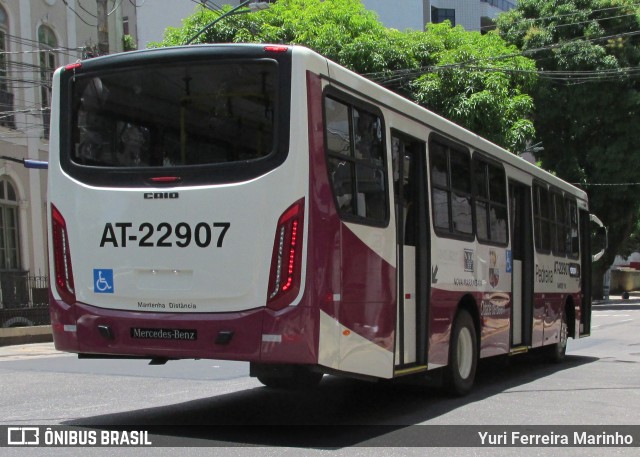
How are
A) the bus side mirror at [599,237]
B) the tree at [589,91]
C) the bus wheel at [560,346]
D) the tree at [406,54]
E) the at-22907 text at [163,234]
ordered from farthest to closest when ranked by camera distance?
the tree at [589,91]
the tree at [406,54]
the bus side mirror at [599,237]
the bus wheel at [560,346]
the at-22907 text at [163,234]

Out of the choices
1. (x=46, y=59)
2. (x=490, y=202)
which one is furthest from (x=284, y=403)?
(x=46, y=59)

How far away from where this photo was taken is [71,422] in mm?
7621

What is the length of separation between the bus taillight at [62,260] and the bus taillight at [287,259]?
186 centimetres

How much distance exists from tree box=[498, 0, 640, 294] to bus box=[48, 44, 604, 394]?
97.8ft

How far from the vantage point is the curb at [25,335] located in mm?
18266

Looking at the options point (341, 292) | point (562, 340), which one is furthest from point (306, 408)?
point (562, 340)

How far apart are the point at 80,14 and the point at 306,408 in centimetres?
2156

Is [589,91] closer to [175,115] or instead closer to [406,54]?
[406,54]

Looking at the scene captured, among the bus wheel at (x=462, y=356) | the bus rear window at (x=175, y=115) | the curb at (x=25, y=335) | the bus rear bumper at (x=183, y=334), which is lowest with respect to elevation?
the curb at (x=25, y=335)

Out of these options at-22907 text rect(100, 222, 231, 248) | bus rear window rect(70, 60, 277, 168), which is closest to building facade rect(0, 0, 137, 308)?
bus rear window rect(70, 60, 277, 168)

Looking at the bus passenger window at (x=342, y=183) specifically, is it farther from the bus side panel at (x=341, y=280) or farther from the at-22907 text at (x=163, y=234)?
the at-22907 text at (x=163, y=234)

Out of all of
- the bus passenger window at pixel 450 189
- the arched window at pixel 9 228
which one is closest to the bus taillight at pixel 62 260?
the bus passenger window at pixel 450 189

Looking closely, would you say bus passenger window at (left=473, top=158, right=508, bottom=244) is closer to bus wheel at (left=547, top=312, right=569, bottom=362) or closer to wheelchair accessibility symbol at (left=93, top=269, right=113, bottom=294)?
bus wheel at (left=547, top=312, right=569, bottom=362)

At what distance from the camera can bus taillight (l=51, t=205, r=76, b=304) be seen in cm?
715
